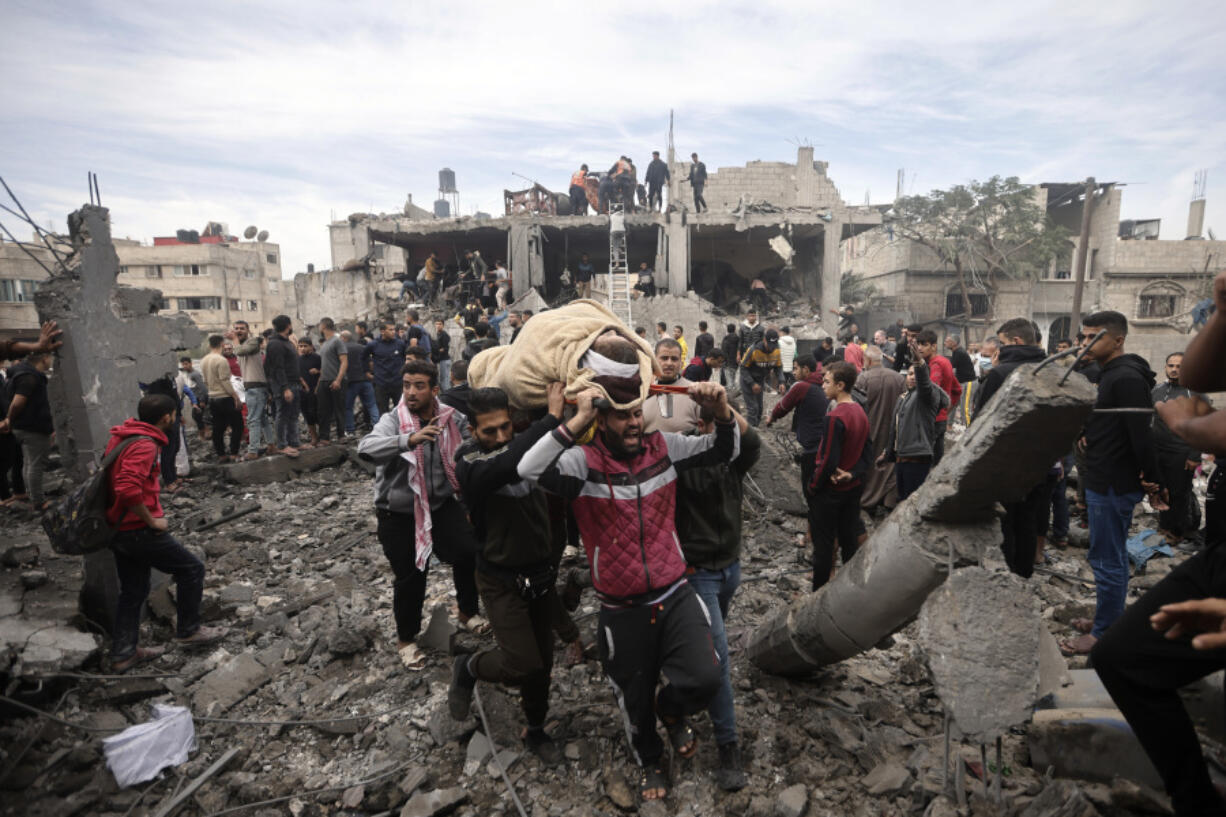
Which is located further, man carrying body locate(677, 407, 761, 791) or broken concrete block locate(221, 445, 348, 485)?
broken concrete block locate(221, 445, 348, 485)

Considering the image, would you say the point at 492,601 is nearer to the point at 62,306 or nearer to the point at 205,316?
the point at 62,306

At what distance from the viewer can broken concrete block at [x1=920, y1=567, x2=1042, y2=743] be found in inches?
82.2

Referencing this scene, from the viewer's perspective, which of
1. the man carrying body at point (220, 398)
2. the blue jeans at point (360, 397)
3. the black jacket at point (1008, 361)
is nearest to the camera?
the black jacket at point (1008, 361)

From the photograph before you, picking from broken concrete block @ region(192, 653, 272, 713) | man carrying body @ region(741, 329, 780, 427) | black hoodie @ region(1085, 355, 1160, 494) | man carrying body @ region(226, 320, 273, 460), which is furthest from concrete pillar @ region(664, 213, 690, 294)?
broken concrete block @ region(192, 653, 272, 713)

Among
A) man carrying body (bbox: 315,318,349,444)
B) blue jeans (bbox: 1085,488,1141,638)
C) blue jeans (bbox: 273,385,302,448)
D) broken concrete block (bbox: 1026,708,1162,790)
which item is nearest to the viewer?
broken concrete block (bbox: 1026,708,1162,790)

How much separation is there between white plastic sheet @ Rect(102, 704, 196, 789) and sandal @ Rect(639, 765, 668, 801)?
235 centimetres

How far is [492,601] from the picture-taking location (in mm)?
2908

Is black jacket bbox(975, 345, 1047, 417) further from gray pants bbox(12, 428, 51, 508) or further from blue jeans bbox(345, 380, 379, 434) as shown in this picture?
gray pants bbox(12, 428, 51, 508)

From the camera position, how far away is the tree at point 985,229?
2220 cm

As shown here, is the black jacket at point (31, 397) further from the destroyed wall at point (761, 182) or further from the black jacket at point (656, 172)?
the destroyed wall at point (761, 182)

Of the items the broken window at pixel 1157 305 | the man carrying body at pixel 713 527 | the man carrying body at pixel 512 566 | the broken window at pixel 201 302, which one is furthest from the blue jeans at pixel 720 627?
the broken window at pixel 201 302

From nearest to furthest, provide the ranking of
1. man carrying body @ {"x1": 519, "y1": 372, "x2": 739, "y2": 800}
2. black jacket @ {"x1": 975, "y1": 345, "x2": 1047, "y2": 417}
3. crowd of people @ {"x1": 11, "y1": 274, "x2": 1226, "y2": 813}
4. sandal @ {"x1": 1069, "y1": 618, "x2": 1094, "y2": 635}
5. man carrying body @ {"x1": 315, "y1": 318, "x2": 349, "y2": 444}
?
crowd of people @ {"x1": 11, "y1": 274, "x2": 1226, "y2": 813} < man carrying body @ {"x1": 519, "y1": 372, "x2": 739, "y2": 800} < black jacket @ {"x1": 975, "y1": 345, "x2": 1047, "y2": 417} < sandal @ {"x1": 1069, "y1": 618, "x2": 1094, "y2": 635} < man carrying body @ {"x1": 315, "y1": 318, "x2": 349, "y2": 444}

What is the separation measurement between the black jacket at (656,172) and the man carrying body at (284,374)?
42.4ft

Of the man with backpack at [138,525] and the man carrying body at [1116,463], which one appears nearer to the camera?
the man carrying body at [1116,463]
